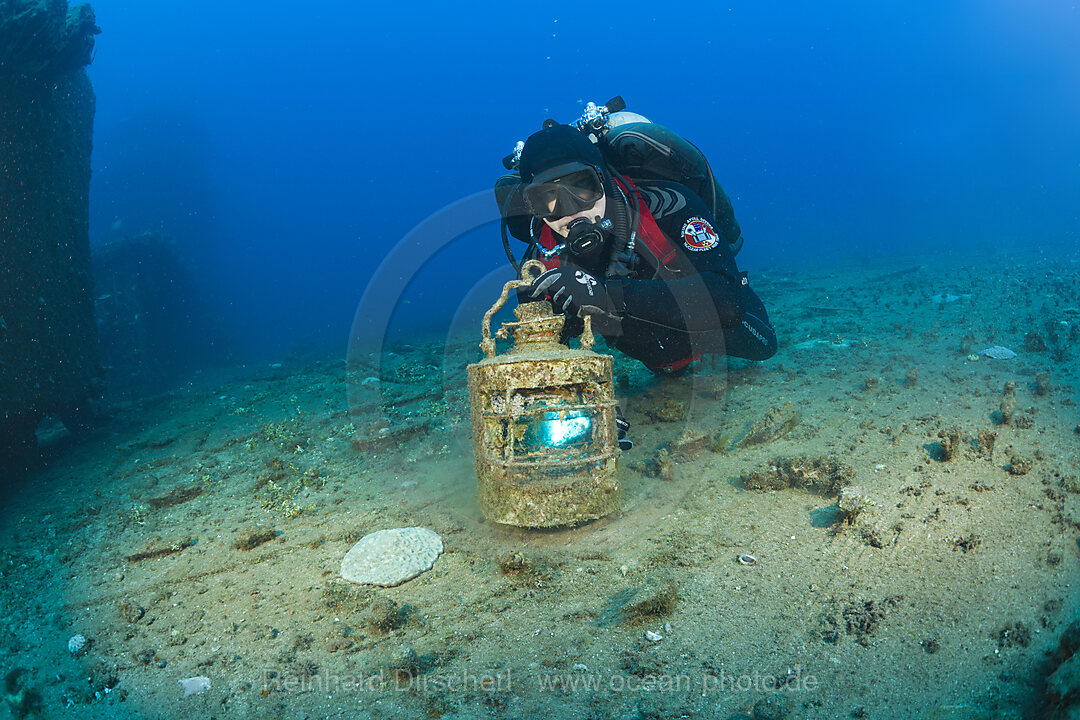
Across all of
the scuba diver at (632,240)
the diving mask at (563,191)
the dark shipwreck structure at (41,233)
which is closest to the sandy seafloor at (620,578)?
the scuba diver at (632,240)

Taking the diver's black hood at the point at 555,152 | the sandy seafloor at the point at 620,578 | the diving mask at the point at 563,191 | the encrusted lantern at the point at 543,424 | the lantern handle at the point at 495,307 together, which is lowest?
the sandy seafloor at the point at 620,578

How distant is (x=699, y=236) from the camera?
4367mm

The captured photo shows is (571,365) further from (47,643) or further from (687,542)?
(47,643)

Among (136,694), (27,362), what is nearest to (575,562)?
(136,694)

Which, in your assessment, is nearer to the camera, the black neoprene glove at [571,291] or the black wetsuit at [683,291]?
the black neoprene glove at [571,291]

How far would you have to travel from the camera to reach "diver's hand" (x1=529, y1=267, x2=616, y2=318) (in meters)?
3.36

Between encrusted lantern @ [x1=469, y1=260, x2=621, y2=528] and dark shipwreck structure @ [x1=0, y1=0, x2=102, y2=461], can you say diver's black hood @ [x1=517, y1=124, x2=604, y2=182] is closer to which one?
encrusted lantern @ [x1=469, y1=260, x2=621, y2=528]

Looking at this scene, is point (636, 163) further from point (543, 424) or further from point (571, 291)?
point (543, 424)

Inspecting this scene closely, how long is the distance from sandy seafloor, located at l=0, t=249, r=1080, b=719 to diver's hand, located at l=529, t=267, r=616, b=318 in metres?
1.35

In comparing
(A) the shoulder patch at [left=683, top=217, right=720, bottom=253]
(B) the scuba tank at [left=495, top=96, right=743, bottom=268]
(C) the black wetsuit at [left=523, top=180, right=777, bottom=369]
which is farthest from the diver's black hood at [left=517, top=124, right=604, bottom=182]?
(A) the shoulder patch at [left=683, top=217, right=720, bottom=253]

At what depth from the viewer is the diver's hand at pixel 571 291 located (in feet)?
11.0

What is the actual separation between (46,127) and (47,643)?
7.71 meters

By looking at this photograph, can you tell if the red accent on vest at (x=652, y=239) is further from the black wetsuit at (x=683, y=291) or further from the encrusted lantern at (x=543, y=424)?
the encrusted lantern at (x=543, y=424)

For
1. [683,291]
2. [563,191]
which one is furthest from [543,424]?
[563,191]
